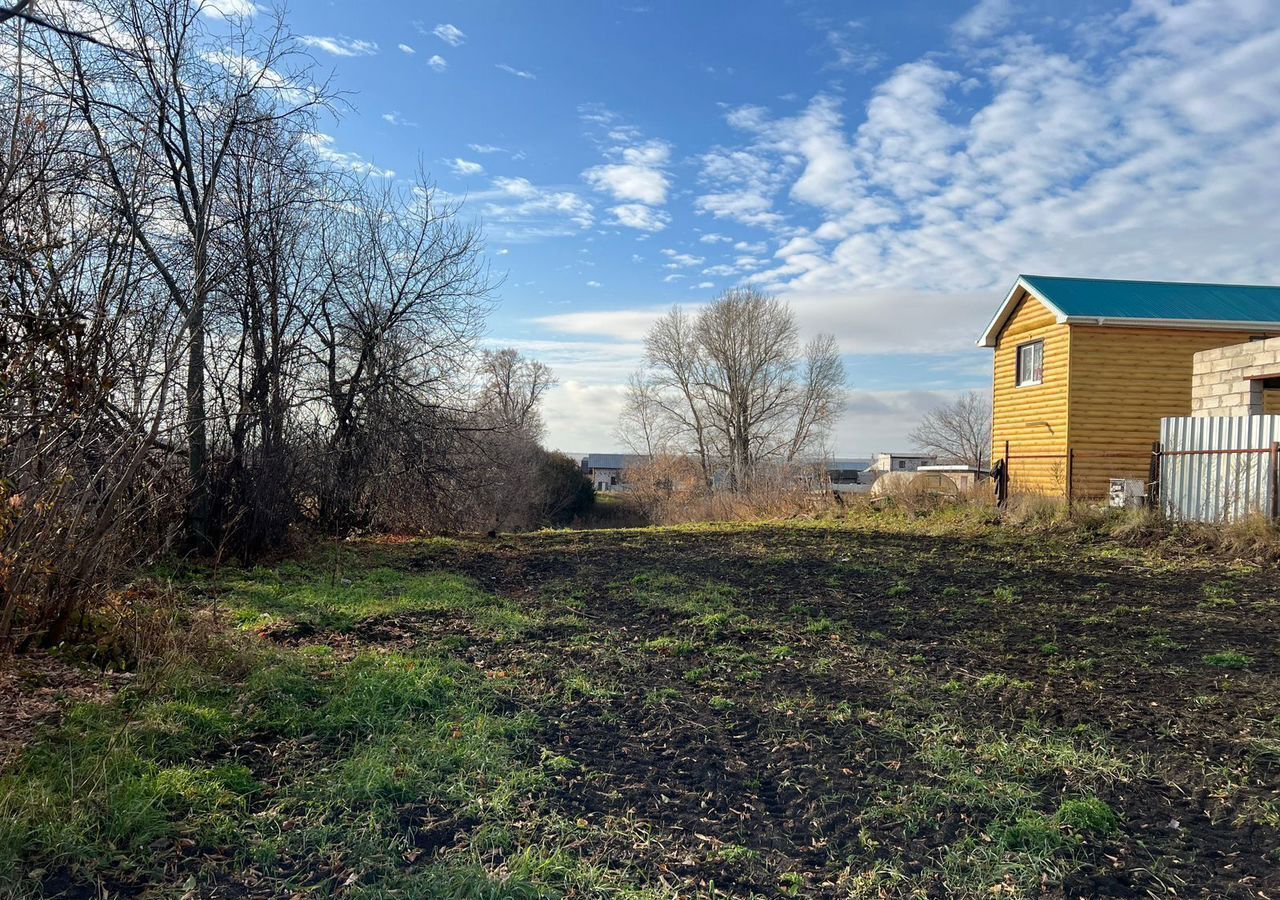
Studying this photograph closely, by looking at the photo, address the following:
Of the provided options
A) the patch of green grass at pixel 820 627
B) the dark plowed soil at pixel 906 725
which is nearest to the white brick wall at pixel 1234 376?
the dark plowed soil at pixel 906 725

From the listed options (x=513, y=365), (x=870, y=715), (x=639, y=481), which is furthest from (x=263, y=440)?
(x=639, y=481)

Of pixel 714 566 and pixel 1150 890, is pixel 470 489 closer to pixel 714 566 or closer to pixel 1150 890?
pixel 714 566

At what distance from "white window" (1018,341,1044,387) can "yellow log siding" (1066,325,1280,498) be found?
1198 mm

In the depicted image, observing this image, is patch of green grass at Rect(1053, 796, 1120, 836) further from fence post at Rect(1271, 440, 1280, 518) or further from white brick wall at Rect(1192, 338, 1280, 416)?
white brick wall at Rect(1192, 338, 1280, 416)

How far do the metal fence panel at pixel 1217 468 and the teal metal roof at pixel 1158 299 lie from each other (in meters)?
3.95

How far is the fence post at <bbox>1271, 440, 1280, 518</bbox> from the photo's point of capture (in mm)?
9750

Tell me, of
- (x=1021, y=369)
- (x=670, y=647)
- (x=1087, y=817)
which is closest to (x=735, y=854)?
(x=1087, y=817)

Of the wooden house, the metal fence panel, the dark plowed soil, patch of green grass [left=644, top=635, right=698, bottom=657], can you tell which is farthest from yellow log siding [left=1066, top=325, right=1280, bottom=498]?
patch of green grass [left=644, top=635, right=698, bottom=657]

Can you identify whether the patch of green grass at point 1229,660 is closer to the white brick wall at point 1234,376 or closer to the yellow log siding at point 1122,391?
the white brick wall at point 1234,376

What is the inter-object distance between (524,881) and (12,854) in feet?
5.57

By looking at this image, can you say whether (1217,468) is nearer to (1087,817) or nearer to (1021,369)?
(1021,369)

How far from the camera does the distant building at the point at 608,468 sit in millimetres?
40200

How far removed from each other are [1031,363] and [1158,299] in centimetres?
260

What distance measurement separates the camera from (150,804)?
292 centimetres
